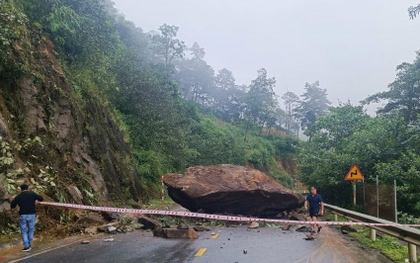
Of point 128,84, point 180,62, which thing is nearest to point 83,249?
point 128,84

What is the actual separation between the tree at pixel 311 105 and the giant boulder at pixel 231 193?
78.4m

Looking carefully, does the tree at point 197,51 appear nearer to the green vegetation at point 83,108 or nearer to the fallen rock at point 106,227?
the green vegetation at point 83,108

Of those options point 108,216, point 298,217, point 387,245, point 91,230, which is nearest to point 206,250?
point 91,230

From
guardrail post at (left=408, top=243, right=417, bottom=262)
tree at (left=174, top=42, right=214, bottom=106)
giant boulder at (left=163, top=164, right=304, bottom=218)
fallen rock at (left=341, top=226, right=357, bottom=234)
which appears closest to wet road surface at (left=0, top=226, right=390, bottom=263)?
guardrail post at (left=408, top=243, right=417, bottom=262)

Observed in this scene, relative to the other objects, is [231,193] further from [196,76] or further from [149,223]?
[196,76]

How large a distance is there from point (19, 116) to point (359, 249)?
11257 mm

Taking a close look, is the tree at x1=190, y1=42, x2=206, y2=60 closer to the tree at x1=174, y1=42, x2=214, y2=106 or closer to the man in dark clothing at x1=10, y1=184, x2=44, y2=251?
the tree at x1=174, y1=42, x2=214, y2=106

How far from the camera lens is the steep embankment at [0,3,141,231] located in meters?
12.1

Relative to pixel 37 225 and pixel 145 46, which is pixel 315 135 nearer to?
pixel 37 225

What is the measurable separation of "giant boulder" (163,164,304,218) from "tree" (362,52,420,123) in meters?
21.4

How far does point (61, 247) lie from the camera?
9.40m

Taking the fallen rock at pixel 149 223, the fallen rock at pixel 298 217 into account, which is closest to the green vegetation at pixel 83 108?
the fallen rock at pixel 149 223

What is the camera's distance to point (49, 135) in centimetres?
1473

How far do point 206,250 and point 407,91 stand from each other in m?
32.4
